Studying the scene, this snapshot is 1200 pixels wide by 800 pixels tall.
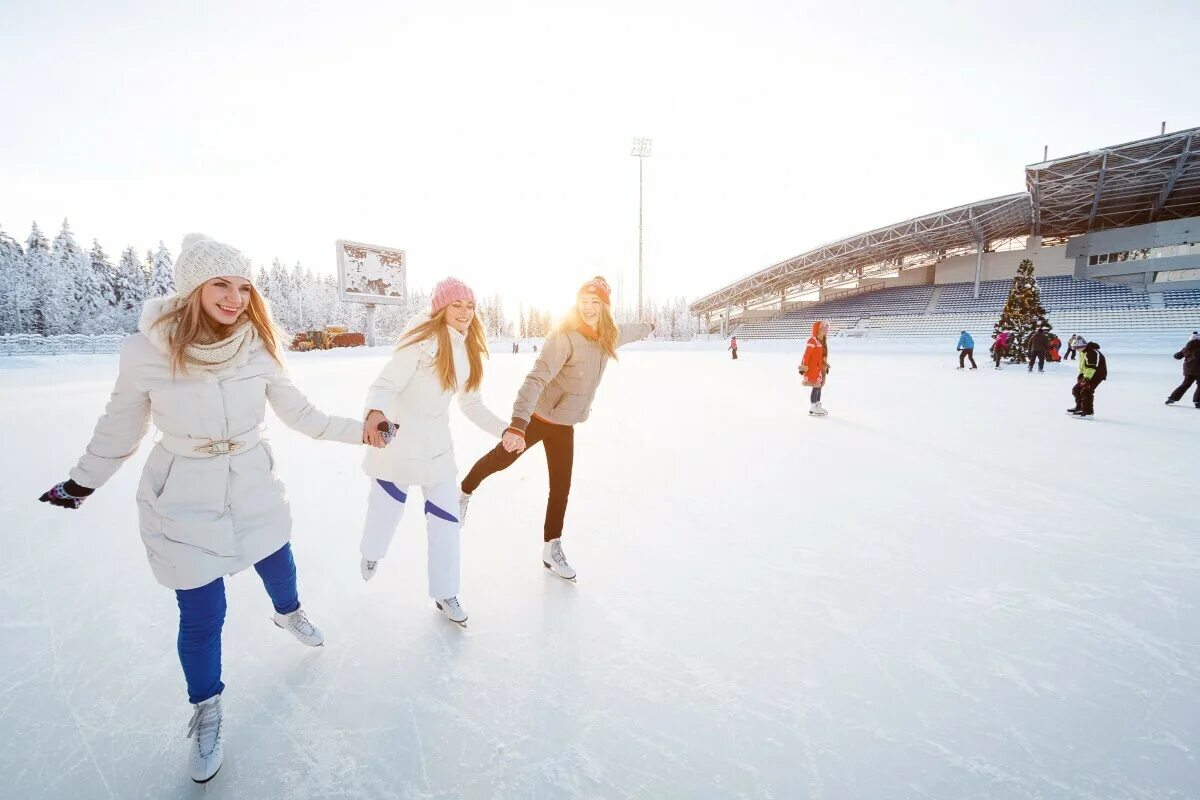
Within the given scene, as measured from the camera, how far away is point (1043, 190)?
2705 cm

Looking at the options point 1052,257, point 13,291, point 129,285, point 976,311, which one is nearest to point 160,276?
point 129,285

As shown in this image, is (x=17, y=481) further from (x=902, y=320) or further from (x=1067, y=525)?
(x=902, y=320)

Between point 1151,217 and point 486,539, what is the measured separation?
48406mm

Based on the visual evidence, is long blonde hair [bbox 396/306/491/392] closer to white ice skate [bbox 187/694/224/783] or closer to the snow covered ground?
the snow covered ground

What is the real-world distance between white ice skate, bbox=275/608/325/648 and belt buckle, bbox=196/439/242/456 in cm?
73

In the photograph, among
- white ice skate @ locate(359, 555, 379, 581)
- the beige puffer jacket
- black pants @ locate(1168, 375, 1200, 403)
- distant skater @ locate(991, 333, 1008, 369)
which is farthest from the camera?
distant skater @ locate(991, 333, 1008, 369)

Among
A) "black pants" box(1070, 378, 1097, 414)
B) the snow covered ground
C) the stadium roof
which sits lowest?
the snow covered ground

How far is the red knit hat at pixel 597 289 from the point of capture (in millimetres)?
2402

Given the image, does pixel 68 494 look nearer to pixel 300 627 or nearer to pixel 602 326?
pixel 300 627

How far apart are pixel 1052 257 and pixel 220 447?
4946 cm

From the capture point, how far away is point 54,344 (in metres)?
19.8

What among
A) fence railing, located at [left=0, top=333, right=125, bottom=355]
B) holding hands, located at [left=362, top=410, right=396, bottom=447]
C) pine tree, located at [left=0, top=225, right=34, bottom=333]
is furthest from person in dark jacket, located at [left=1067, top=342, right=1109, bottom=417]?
pine tree, located at [left=0, top=225, right=34, bottom=333]

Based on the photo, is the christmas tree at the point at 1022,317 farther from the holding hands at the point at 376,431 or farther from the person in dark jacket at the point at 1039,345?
the holding hands at the point at 376,431

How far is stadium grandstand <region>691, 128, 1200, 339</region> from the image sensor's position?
25.7 m
